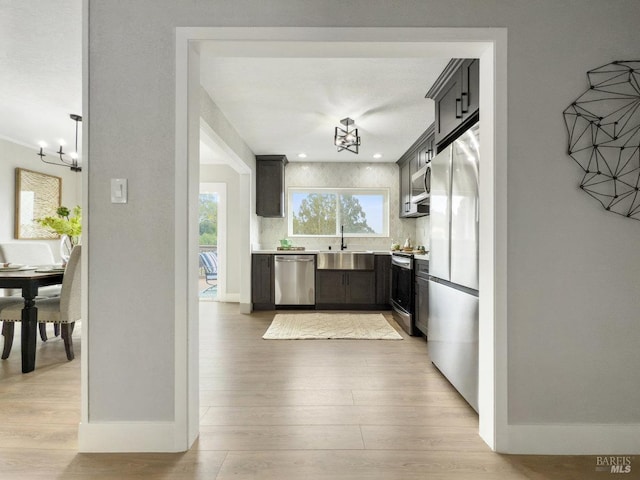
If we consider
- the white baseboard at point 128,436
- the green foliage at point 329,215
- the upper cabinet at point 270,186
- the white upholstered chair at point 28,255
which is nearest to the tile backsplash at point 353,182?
the green foliage at point 329,215

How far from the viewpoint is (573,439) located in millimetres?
1819

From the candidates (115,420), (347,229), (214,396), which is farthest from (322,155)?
(115,420)

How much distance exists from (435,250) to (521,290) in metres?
1.12

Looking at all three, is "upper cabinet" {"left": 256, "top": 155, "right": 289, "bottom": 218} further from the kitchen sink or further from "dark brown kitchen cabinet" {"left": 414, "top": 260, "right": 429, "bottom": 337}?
"dark brown kitchen cabinet" {"left": 414, "top": 260, "right": 429, "bottom": 337}

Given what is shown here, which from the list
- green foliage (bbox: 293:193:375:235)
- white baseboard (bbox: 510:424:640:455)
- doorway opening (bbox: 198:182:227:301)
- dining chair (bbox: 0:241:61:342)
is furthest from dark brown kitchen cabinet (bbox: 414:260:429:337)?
dining chair (bbox: 0:241:61:342)

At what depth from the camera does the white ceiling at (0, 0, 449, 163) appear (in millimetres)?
2604

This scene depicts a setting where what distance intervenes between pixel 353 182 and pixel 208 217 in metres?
2.91

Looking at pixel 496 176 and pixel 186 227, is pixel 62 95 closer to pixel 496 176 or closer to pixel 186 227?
pixel 186 227

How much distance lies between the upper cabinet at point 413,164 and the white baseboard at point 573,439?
323 centimetres

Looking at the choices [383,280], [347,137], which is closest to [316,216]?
[383,280]

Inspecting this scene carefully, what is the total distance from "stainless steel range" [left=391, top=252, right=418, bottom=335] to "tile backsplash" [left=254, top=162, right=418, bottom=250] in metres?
1.23

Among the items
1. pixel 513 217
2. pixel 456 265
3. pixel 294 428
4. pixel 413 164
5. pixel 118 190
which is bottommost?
pixel 294 428

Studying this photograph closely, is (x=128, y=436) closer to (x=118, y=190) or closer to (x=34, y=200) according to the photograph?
(x=118, y=190)

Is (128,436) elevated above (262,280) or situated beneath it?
situated beneath
